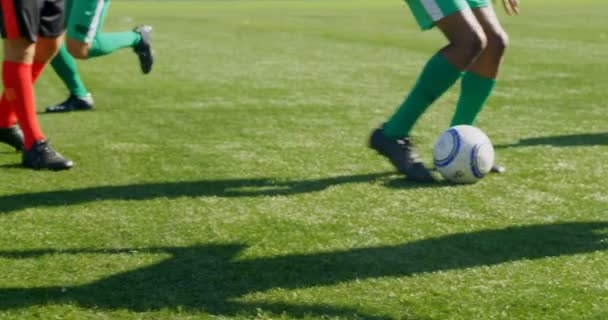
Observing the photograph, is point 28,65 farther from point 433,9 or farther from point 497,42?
point 497,42

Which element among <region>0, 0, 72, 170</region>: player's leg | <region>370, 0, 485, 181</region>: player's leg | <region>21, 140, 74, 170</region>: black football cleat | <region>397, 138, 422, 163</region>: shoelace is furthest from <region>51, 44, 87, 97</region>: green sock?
<region>397, 138, 422, 163</region>: shoelace

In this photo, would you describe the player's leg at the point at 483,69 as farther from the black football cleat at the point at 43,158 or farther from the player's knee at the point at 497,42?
the black football cleat at the point at 43,158

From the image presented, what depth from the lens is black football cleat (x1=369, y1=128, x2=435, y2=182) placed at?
4781mm

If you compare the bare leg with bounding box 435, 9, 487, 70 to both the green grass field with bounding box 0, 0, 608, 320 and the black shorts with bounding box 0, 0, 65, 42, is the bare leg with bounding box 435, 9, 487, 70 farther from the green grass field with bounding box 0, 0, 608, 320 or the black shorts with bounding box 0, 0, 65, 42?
the black shorts with bounding box 0, 0, 65, 42

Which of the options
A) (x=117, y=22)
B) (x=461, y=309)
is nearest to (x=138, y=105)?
(x=461, y=309)

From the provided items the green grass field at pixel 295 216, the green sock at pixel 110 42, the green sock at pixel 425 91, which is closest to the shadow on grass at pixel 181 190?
the green grass field at pixel 295 216

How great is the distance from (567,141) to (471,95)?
1295 mm

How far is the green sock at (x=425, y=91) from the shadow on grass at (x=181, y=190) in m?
0.27

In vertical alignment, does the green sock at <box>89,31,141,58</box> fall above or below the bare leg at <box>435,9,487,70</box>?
below

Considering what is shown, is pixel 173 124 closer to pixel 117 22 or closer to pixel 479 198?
pixel 479 198

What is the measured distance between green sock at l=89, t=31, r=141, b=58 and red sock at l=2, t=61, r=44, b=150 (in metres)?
1.41

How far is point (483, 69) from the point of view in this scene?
4992 mm

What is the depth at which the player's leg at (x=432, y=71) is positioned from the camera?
462 centimetres

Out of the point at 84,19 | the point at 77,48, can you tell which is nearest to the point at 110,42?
the point at 77,48
